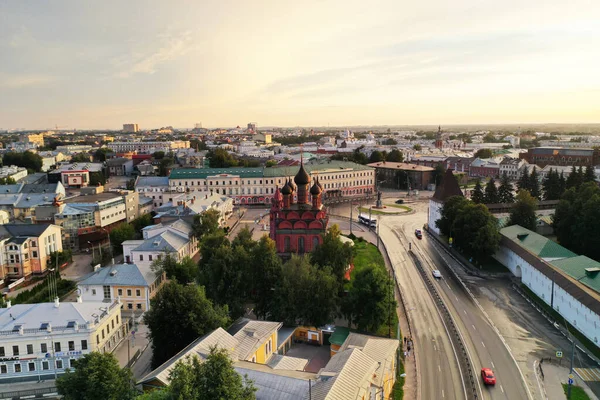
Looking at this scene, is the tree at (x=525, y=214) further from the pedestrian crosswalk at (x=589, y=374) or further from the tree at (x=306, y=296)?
the tree at (x=306, y=296)

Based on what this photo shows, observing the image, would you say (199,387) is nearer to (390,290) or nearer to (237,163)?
(390,290)

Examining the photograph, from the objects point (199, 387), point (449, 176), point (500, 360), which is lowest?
point (500, 360)

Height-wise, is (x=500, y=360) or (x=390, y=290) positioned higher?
(x=390, y=290)

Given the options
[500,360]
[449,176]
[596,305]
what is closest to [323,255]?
[500,360]

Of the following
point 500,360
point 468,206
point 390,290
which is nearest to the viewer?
point 500,360

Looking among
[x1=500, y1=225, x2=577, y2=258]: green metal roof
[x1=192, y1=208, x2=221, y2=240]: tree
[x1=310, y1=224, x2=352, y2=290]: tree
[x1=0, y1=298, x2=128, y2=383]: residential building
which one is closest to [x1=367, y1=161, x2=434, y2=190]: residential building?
[x1=500, y1=225, x2=577, y2=258]: green metal roof

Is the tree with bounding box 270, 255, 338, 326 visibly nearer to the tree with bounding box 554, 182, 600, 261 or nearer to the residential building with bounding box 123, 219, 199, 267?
the residential building with bounding box 123, 219, 199, 267

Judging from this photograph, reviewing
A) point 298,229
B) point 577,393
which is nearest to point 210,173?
point 298,229
